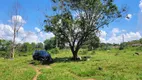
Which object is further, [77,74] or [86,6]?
[86,6]

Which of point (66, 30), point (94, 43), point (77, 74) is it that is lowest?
point (77, 74)

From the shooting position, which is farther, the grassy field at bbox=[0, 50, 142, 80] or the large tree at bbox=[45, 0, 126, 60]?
the large tree at bbox=[45, 0, 126, 60]

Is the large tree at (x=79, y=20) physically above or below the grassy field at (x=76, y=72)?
above

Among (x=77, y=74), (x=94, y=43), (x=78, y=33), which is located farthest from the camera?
(x=94, y=43)

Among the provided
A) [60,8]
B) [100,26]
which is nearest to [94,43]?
[100,26]

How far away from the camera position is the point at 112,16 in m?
31.4

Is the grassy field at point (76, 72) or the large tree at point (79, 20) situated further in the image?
the large tree at point (79, 20)

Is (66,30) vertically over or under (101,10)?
under

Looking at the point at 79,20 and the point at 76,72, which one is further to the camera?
the point at 79,20

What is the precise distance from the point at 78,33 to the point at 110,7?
20.8 feet

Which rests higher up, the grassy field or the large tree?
the large tree

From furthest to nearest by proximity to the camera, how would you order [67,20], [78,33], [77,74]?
[78,33]
[67,20]
[77,74]

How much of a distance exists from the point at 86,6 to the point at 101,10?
2426mm

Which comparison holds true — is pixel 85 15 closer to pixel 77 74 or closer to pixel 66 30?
pixel 66 30
